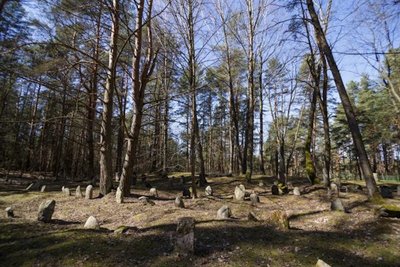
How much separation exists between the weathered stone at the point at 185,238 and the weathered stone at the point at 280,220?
1.85m

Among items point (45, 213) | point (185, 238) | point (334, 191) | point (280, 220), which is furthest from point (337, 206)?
point (45, 213)

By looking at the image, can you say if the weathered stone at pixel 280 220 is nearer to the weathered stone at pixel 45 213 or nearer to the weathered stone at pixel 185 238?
the weathered stone at pixel 185 238

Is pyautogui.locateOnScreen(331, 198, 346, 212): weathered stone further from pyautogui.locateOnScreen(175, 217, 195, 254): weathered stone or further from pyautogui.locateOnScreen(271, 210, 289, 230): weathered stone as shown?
pyautogui.locateOnScreen(175, 217, 195, 254): weathered stone

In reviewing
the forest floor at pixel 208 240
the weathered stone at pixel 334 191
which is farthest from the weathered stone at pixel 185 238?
the weathered stone at pixel 334 191

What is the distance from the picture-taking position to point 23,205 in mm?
8352

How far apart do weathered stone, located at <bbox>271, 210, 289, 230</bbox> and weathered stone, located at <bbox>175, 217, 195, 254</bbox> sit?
1853 millimetres

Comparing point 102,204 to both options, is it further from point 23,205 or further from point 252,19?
point 252,19

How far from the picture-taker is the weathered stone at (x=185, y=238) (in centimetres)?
414

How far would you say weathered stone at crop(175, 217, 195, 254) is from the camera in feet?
13.6

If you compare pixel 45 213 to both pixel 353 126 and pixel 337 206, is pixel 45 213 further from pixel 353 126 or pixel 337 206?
pixel 353 126

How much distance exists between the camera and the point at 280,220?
5383mm

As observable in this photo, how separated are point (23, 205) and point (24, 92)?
775 inches

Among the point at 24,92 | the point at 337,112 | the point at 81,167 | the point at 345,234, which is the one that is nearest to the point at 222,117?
the point at 337,112

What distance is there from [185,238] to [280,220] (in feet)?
6.82
